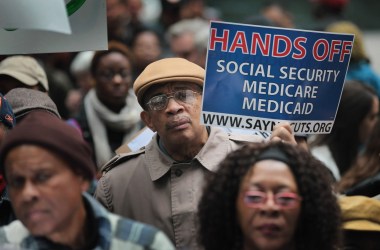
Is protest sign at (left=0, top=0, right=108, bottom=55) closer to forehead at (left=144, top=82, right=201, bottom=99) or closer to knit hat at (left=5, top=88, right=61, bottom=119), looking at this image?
forehead at (left=144, top=82, right=201, bottom=99)

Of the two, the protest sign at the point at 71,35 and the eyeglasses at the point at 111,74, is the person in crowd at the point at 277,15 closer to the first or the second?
the eyeglasses at the point at 111,74

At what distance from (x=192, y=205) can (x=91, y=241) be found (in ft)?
4.81

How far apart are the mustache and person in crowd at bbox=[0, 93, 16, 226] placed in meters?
0.85

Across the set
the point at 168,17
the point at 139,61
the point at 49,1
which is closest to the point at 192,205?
the point at 49,1

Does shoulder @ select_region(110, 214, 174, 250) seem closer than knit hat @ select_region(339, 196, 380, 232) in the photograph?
Yes

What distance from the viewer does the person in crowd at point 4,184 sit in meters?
6.24

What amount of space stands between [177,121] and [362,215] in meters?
1.13

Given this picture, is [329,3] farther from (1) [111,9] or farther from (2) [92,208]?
(2) [92,208]

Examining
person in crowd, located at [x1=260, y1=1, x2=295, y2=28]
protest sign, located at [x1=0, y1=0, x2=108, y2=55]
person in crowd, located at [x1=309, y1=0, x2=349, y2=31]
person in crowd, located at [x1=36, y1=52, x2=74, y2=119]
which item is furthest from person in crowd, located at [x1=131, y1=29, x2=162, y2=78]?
protest sign, located at [x1=0, y1=0, x2=108, y2=55]

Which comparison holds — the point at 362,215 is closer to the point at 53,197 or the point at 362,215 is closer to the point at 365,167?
the point at 365,167

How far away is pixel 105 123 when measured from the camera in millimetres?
10023

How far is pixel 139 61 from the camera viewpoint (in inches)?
495

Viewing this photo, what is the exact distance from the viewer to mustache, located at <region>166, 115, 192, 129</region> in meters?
6.62

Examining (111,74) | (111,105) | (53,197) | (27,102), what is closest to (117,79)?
(111,74)
